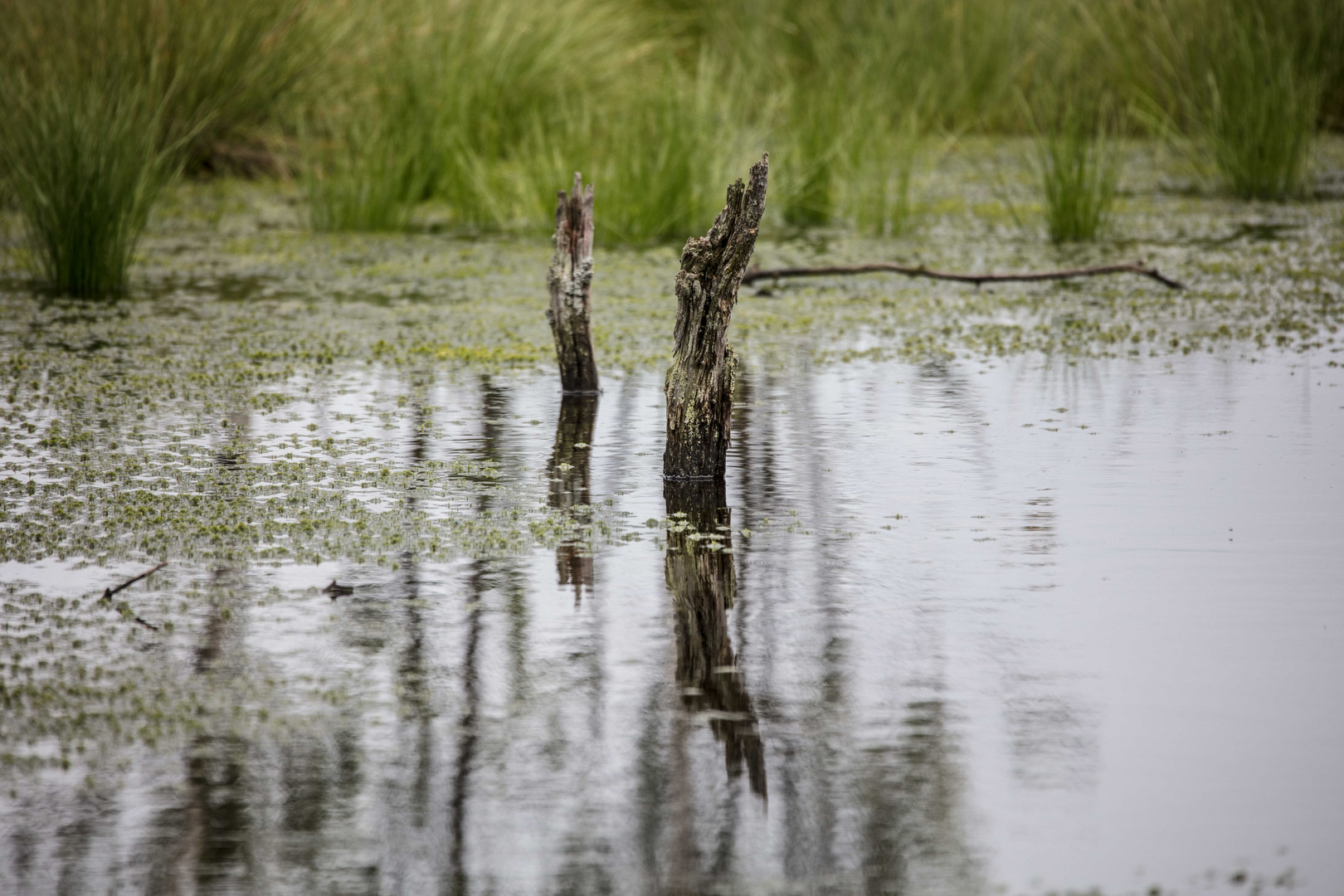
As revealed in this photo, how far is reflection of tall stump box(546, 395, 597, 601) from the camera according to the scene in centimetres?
335

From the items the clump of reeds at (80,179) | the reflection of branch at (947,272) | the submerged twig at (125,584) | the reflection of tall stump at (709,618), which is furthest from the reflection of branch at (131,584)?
the clump of reeds at (80,179)

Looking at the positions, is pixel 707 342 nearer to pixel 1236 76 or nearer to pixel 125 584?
pixel 125 584

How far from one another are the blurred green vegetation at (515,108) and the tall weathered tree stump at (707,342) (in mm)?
3605

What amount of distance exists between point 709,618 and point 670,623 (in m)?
0.07

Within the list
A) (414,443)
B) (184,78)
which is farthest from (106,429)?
(184,78)

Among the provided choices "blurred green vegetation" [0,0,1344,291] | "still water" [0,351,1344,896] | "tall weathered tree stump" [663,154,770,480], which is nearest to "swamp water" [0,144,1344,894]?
"still water" [0,351,1344,896]

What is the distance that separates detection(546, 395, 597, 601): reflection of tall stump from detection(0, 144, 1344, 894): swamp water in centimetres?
2

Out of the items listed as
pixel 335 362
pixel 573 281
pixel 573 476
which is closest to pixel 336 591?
pixel 573 476

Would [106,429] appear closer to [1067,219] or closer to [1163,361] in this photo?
[1163,361]

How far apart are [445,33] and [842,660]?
8.56m

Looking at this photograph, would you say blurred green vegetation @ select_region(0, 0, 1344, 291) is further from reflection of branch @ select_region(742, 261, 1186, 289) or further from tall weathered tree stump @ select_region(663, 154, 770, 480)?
tall weathered tree stump @ select_region(663, 154, 770, 480)

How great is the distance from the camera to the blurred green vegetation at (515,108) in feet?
25.5

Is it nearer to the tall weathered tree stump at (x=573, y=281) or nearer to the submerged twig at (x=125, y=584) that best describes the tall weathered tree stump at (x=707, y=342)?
the tall weathered tree stump at (x=573, y=281)

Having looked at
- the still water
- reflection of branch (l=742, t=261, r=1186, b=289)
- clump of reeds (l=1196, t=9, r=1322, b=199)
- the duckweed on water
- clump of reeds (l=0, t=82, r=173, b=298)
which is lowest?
the still water
